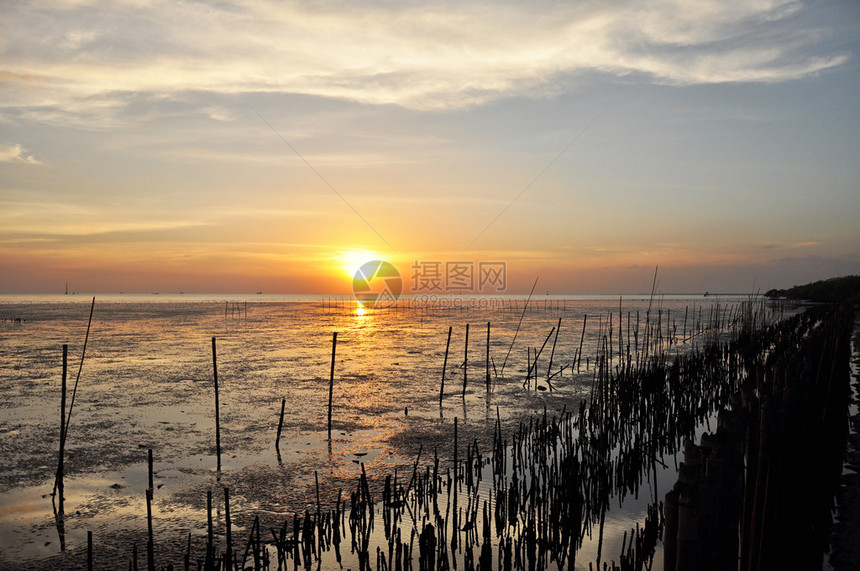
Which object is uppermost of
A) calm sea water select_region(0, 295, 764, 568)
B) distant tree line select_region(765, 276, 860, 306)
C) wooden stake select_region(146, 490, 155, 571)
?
distant tree line select_region(765, 276, 860, 306)

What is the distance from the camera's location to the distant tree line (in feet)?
173

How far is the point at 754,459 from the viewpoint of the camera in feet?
13.9

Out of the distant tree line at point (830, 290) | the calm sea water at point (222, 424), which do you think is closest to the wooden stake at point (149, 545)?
the calm sea water at point (222, 424)

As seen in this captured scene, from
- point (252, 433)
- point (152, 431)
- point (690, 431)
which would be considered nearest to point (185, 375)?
point (152, 431)

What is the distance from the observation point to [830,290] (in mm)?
61094

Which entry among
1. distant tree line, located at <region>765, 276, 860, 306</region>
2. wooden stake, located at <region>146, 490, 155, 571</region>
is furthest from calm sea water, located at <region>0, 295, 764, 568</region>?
distant tree line, located at <region>765, 276, 860, 306</region>

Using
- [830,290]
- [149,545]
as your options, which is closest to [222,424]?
[149,545]

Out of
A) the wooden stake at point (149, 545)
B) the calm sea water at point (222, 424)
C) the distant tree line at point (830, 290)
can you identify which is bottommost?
the calm sea water at point (222, 424)

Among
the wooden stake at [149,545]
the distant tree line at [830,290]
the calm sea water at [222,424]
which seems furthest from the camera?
the distant tree line at [830,290]

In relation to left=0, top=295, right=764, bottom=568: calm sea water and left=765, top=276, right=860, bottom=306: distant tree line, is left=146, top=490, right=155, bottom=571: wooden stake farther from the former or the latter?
left=765, top=276, right=860, bottom=306: distant tree line

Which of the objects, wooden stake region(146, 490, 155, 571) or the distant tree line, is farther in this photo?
the distant tree line

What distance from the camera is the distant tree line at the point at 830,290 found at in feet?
173

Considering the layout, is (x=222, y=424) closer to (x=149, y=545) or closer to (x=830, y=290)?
(x=149, y=545)

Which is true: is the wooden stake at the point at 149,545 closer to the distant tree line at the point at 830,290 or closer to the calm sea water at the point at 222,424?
the calm sea water at the point at 222,424
